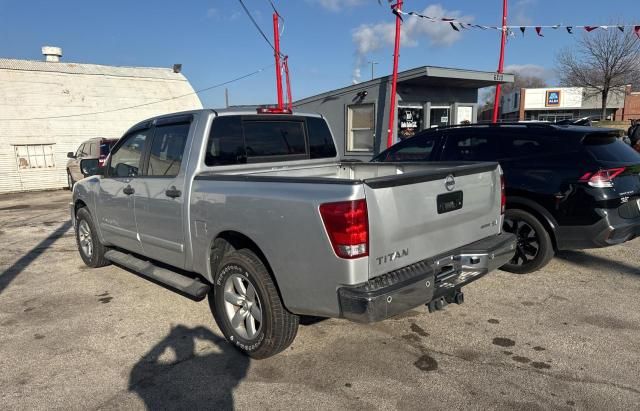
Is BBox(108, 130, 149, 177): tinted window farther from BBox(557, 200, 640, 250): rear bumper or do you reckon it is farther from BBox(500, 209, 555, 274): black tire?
BBox(557, 200, 640, 250): rear bumper

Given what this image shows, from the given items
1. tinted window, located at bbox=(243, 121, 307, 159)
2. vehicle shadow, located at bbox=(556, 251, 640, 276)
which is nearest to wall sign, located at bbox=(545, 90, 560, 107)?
vehicle shadow, located at bbox=(556, 251, 640, 276)

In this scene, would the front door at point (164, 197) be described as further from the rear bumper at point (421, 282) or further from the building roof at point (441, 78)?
the building roof at point (441, 78)

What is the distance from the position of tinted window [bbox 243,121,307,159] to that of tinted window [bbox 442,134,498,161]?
2329 mm

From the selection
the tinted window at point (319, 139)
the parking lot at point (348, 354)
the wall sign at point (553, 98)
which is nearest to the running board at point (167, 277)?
the parking lot at point (348, 354)

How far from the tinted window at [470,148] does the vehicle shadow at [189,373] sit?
383cm

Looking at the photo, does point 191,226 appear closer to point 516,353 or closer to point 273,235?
point 273,235

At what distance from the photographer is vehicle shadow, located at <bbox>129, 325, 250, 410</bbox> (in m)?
2.97

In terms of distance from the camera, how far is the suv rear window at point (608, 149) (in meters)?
4.73

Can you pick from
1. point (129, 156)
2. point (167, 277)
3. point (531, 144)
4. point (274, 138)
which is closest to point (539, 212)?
point (531, 144)

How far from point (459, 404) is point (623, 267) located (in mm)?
3872

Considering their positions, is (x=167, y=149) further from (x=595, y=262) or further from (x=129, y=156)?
(x=595, y=262)

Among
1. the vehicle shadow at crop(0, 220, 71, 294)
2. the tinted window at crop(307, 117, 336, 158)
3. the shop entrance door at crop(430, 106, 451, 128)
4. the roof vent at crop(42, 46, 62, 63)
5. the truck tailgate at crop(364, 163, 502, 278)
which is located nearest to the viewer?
the truck tailgate at crop(364, 163, 502, 278)

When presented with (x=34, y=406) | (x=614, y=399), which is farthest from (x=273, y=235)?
(x=614, y=399)

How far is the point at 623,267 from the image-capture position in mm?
5465
